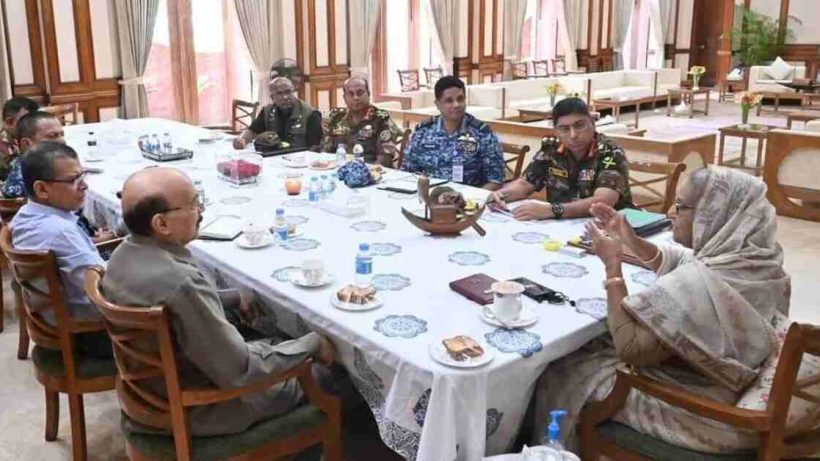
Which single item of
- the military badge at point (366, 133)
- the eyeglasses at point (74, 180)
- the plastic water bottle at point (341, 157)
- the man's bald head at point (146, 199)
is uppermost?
the man's bald head at point (146, 199)

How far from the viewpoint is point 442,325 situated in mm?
1886

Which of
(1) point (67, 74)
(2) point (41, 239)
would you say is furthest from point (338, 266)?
(1) point (67, 74)

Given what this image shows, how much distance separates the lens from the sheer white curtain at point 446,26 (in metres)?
9.98

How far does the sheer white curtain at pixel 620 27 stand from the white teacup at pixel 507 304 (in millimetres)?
12553

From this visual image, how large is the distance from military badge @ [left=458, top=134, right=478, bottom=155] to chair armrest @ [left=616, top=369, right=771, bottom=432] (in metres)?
2.11

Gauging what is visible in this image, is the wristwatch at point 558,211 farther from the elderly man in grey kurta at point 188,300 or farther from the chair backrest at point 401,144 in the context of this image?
the chair backrest at point 401,144

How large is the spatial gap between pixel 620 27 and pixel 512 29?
3.13 m

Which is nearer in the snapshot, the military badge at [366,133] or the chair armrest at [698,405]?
the chair armrest at [698,405]

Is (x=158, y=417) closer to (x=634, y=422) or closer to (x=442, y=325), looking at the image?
(x=442, y=325)

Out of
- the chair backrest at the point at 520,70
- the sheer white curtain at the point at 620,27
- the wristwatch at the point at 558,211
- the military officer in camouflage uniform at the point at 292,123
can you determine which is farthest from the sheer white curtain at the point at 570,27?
the wristwatch at the point at 558,211

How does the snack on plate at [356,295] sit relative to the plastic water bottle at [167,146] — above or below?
below

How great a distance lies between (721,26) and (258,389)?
1498 centimetres

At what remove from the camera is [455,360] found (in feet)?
5.50

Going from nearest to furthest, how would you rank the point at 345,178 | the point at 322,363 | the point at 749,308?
1. the point at 749,308
2. the point at 322,363
3. the point at 345,178
